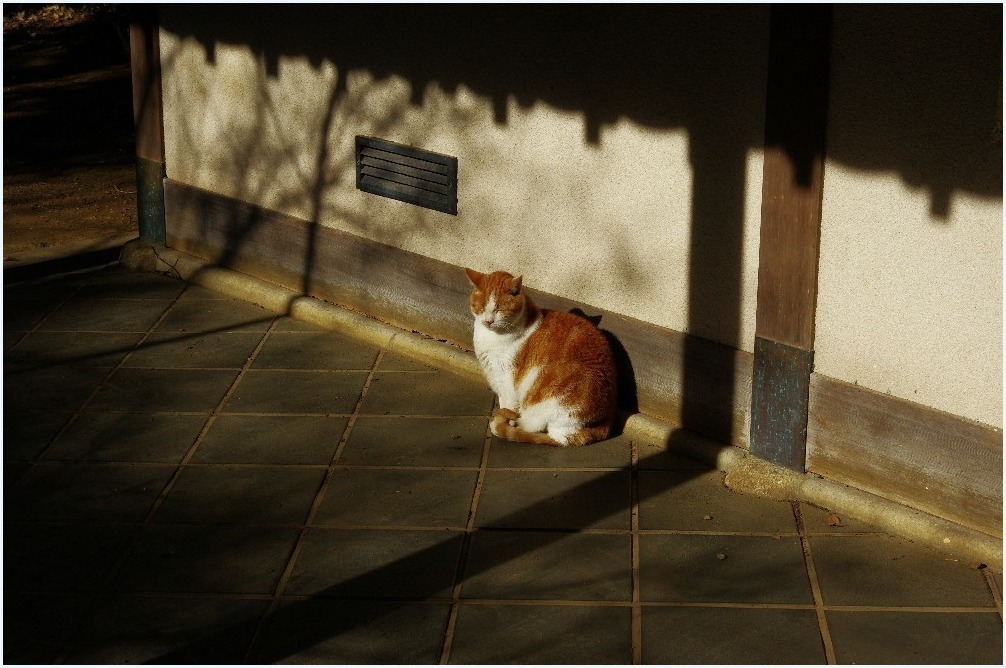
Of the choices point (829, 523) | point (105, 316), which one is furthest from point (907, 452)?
point (105, 316)

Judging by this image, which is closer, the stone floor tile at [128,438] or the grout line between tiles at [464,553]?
the grout line between tiles at [464,553]

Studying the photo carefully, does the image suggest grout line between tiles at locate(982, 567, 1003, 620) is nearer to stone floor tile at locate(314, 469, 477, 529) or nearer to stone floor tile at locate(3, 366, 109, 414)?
stone floor tile at locate(314, 469, 477, 529)

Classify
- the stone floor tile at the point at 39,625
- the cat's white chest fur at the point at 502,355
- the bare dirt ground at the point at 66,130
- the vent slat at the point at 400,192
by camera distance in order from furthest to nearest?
the bare dirt ground at the point at 66,130 → the vent slat at the point at 400,192 → the cat's white chest fur at the point at 502,355 → the stone floor tile at the point at 39,625

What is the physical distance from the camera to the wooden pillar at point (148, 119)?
9695 millimetres

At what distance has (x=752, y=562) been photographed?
579cm

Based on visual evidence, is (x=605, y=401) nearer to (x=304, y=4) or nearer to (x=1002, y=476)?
(x=1002, y=476)

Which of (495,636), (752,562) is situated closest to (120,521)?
(495,636)

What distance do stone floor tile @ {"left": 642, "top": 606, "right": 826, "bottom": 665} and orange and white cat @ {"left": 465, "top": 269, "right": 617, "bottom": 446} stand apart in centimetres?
166

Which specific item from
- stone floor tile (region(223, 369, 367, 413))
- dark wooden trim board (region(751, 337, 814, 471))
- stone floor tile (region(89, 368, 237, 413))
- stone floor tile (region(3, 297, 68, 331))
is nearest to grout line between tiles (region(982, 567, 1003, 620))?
dark wooden trim board (region(751, 337, 814, 471))

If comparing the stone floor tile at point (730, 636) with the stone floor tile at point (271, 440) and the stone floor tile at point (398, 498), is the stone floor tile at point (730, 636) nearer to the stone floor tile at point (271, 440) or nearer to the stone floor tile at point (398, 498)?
the stone floor tile at point (398, 498)

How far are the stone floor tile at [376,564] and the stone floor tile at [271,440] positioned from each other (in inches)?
34.2

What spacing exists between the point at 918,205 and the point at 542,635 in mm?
2479

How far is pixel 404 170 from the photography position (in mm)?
8188

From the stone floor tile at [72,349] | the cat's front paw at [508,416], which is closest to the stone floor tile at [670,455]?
the cat's front paw at [508,416]
